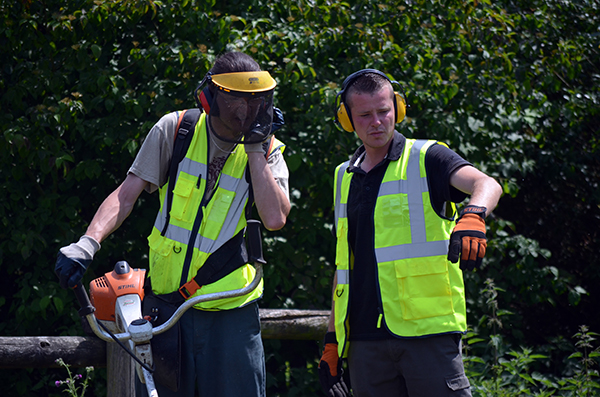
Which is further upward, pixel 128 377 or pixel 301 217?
pixel 301 217

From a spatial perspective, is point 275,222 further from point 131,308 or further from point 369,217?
point 131,308

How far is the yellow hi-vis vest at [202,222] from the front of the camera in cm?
252

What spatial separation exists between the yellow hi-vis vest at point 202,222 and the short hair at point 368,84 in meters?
0.55

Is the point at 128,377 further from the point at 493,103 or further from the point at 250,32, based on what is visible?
the point at 493,103

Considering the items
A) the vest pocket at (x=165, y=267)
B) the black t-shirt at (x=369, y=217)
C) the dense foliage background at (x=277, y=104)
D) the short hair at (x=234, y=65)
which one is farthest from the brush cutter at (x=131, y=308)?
the dense foliage background at (x=277, y=104)

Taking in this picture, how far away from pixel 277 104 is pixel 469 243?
9.24ft

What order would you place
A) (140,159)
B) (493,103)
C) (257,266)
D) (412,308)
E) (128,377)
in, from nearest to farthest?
1. (257,266)
2. (412,308)
3. (140,159)
4. (128,377)
5. (493,103)

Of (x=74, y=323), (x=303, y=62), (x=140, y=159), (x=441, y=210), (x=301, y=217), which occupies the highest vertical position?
(x=303, y=62)

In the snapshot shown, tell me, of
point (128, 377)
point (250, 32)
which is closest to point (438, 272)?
point (128, 377)

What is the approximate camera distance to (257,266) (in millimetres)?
2158

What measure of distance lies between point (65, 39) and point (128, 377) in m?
2.47

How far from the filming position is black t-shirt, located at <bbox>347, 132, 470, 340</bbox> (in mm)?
2396

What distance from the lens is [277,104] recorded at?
4.55m

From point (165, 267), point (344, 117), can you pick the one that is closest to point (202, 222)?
point (165, 267)
